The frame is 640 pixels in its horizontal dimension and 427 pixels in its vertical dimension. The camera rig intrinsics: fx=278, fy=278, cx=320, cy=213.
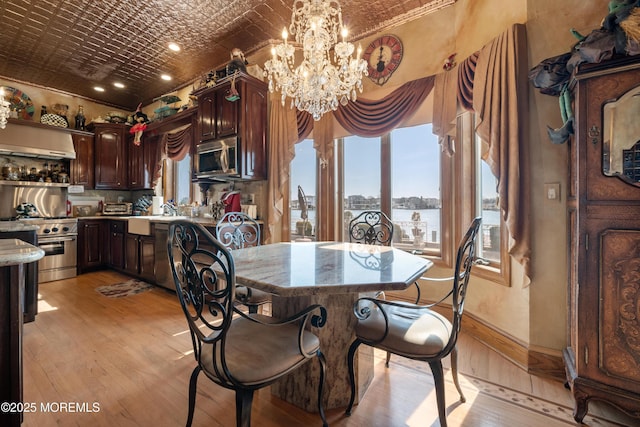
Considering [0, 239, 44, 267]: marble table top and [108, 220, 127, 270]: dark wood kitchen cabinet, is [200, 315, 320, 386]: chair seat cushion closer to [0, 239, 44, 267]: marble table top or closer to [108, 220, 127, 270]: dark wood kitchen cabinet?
[0, 239, 44, 267]: marble table top

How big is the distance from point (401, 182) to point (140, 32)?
135 inches

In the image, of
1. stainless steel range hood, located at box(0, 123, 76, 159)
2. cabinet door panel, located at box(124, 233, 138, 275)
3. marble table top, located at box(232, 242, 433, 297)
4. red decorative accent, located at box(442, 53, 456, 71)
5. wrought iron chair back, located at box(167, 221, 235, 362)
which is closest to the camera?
wrought iron chair back, located at box(167, 221, 235, 362)

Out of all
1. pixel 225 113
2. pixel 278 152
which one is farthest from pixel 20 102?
pixel 278 152

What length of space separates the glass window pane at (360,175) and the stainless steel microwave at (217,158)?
4.31ft

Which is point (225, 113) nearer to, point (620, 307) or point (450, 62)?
point (450, 62)

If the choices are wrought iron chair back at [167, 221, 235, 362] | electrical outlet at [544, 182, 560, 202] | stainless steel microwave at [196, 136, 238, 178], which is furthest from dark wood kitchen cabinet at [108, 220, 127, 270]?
electrical outlet at [544, 182, 560, 202]

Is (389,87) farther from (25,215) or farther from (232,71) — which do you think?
(25,215)

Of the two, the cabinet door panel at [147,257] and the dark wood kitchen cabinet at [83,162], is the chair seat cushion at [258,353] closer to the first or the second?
the cabinet door panel at [147,257]

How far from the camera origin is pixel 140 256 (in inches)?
158

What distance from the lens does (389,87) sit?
285 centimetres

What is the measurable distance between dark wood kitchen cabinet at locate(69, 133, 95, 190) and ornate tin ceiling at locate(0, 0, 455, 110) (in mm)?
886

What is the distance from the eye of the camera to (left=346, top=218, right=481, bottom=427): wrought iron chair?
1276mm

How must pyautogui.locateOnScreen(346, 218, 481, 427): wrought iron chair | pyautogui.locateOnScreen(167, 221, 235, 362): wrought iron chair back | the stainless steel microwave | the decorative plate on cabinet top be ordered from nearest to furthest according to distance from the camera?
pyautogui.locateOnScreen(167, 221, 235, 362): wrought iron chair back → pyautogui.locateOnScreen(346, 218, 481, 427): wrought iron chair → the stainless steel microwave → the decorative plate on cabinet top

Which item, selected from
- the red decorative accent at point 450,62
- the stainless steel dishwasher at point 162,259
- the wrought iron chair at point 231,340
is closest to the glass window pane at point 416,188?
the red decorative accent at point 450,62
